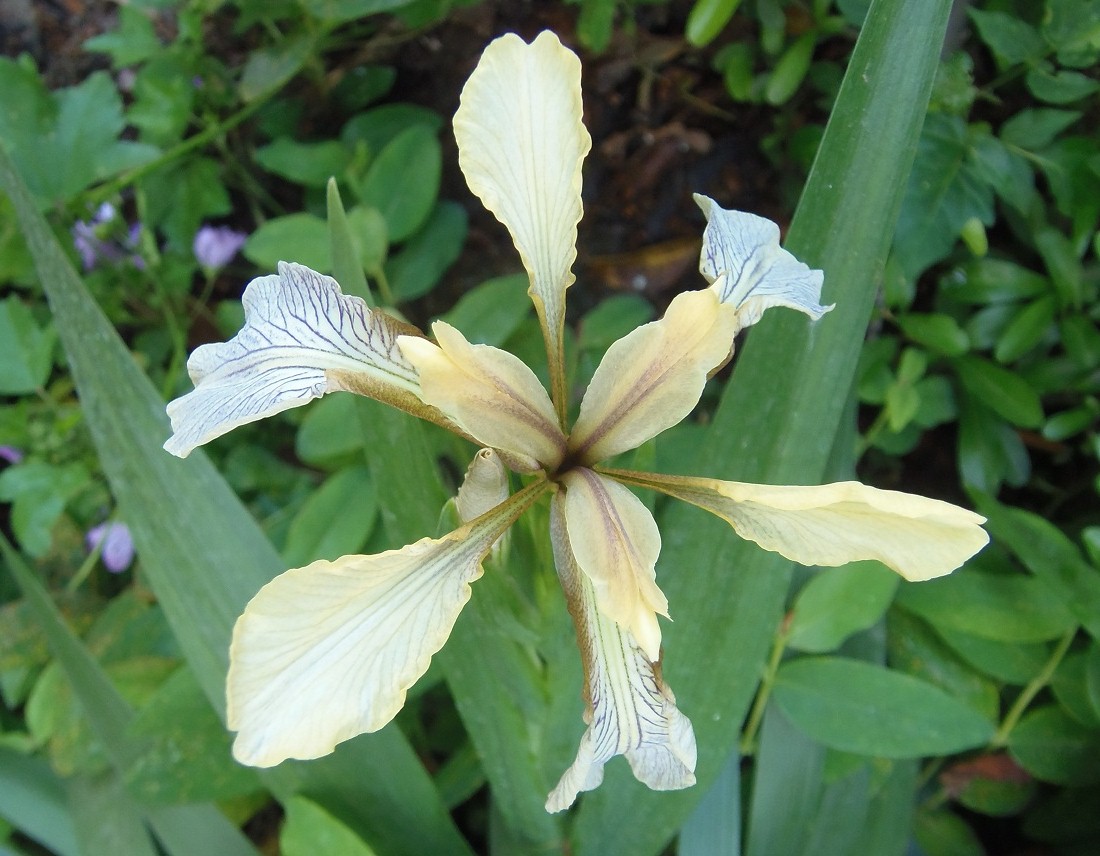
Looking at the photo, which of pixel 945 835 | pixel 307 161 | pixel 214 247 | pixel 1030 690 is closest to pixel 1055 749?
pixel 1030 690

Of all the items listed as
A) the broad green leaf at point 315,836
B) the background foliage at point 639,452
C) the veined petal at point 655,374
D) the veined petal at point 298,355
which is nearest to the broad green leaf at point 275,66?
the background foliage at point 639,452

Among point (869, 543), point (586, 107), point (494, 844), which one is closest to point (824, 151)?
point (869, 543)

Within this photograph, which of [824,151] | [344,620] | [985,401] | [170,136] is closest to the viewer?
[344,620]

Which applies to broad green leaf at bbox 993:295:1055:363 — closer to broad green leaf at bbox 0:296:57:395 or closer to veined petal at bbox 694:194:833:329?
veined petal at bbox 694:194:833:329

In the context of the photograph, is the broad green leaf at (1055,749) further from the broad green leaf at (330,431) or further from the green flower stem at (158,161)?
the green flower stem at (158,161)

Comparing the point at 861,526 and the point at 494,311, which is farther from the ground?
the point at 861,526

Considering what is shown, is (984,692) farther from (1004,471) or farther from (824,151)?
(824,151)

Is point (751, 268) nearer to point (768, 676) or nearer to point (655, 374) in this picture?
point (655, 374)
